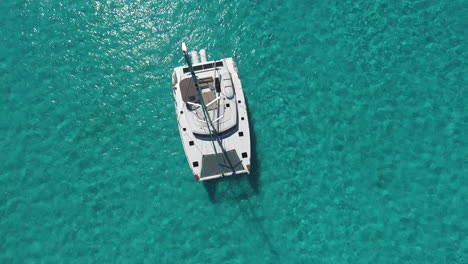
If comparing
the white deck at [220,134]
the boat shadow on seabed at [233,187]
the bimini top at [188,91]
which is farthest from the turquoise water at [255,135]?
the bimini top at [188,91]

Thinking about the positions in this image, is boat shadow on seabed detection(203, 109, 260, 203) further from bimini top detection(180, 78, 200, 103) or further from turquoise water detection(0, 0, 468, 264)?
bimini top detection(180, 78, 200, 103)

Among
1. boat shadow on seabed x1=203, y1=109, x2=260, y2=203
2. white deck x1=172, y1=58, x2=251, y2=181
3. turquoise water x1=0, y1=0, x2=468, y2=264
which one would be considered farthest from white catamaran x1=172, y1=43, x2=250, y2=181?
turquoise water x1=0, y1=0, x2=468, y2=264

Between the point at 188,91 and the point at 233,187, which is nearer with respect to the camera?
the point at 188,91

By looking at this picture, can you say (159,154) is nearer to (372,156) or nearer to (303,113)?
(303,113)

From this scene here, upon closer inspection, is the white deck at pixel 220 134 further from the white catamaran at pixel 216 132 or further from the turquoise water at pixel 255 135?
the turquoise water at pixel 255 135

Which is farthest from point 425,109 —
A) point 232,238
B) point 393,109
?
point 232,238

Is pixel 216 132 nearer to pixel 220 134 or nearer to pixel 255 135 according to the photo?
pixel 220 134

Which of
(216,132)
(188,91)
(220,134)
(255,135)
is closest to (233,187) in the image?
(255,135)
